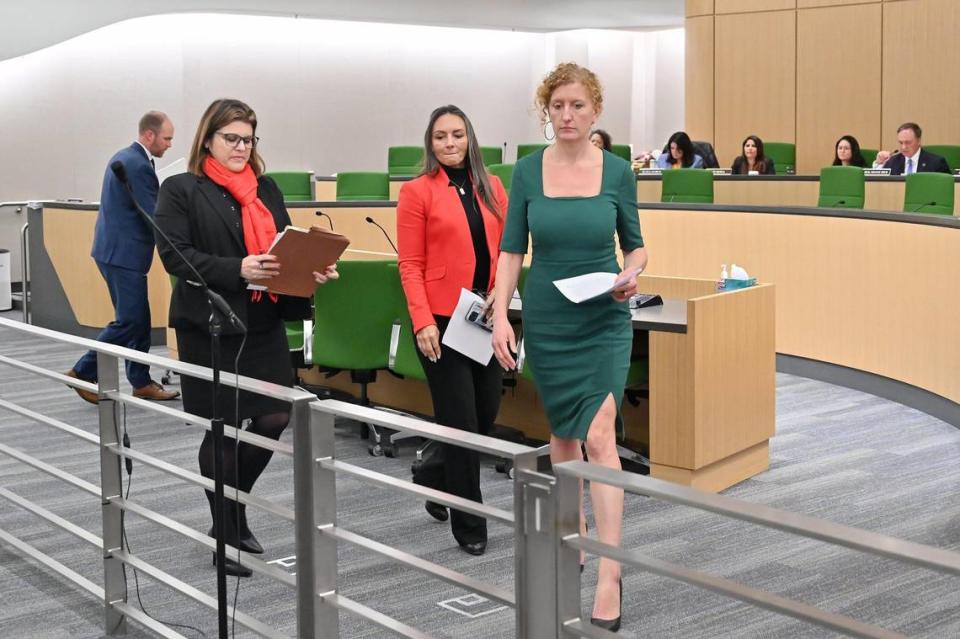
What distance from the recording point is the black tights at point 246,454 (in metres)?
3.68

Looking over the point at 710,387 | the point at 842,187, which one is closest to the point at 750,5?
the point at 842,187

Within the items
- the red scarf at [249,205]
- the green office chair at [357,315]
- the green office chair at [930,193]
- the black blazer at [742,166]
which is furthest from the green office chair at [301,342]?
the black blazer at [742,166]

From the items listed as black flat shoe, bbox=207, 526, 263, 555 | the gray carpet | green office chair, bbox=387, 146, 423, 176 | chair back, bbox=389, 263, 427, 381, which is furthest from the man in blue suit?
green office chair, bbox=387, 146, 423, 176

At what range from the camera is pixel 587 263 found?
3201 millimetres

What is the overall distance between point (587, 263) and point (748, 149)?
8658 mm

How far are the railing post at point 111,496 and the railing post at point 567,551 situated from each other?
1.77 meters

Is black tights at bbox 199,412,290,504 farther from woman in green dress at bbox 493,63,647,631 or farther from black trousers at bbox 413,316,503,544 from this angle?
woman in green dress at bbox 493,63,647,631

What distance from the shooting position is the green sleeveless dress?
10.5 ft

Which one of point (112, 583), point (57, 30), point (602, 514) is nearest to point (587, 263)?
point (602, 514)

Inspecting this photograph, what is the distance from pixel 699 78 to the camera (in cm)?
1505

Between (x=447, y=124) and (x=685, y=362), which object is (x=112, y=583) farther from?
(x=685, y=362)

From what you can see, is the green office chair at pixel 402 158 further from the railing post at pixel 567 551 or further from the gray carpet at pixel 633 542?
the railing post at pixel 567 551

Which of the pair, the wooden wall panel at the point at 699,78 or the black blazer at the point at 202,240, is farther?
the wooden wall panel at the point at 699,78

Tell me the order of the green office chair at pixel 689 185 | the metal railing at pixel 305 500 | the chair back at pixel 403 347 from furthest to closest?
the green office chair at pixel 689 185 < the chair back at pixel 403 347 < the metal railing at pixel 305 500
